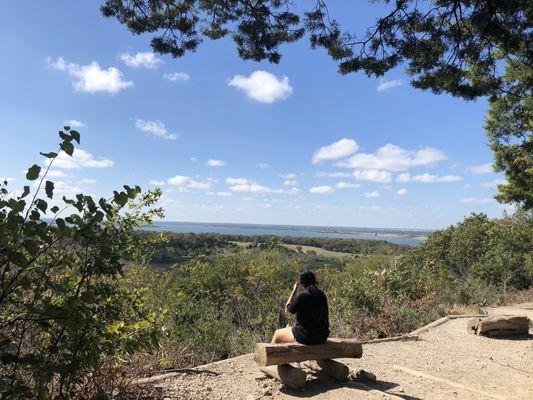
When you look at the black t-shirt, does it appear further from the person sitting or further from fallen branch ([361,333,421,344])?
fallen branch ([361,333,421,344])

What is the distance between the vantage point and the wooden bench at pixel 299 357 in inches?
199

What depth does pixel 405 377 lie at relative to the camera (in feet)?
18.8

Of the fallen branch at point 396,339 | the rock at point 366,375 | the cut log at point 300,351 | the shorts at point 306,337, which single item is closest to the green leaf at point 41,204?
the cut log at point 300,351

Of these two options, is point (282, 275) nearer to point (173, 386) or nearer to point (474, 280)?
point (474, 280)

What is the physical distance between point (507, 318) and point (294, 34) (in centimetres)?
603

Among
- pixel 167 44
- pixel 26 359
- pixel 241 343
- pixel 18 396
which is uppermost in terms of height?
pixel 167 44

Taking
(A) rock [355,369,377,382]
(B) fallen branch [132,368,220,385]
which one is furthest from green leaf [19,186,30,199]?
(A) rock [355,369,377,382]

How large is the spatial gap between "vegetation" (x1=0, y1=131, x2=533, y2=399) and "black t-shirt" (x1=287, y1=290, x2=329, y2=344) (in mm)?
1462

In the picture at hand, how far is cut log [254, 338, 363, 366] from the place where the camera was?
5035 mm

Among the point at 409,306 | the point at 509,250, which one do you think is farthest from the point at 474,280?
the point at 409,306

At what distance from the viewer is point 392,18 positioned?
6.45 meters

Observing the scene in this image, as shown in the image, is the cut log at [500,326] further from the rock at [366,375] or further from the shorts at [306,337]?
the shorts at [306,337]

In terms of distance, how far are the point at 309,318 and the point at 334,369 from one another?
667 mm

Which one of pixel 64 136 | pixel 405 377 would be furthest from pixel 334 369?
pixel 64 136
